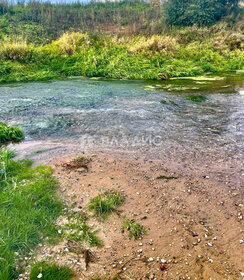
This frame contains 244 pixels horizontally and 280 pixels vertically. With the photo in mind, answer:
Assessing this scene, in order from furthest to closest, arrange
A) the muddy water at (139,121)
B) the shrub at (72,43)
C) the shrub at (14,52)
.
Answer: the shrub at (72,43)
the shrub at (14,52)
the muddy water at (139,121)

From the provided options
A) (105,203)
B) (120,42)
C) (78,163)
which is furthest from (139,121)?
(120,42)

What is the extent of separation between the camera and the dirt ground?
99.5 inches

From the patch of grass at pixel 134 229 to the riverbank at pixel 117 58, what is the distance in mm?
8793

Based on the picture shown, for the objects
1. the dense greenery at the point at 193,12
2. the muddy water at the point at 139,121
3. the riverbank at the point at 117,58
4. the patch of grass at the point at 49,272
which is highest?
the dense greenery at the point at 193,12

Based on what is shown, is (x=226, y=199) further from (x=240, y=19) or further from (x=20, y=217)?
(x=240, y=19)

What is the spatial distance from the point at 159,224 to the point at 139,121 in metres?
3.54

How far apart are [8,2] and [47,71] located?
1431 centimetres

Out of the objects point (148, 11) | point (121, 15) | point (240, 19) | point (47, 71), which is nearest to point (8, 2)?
point (121, 15)

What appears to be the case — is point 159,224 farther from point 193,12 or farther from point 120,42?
point 193,12

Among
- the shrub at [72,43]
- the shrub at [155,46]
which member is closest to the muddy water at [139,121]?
the shrub at [72,43]

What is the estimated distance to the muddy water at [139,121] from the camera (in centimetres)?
462

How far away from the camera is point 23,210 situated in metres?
3.10

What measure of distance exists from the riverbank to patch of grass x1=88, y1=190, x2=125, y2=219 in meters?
8.35

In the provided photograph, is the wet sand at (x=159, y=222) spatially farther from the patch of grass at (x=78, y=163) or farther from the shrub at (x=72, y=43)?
the shrub at (x=72, y=43)
